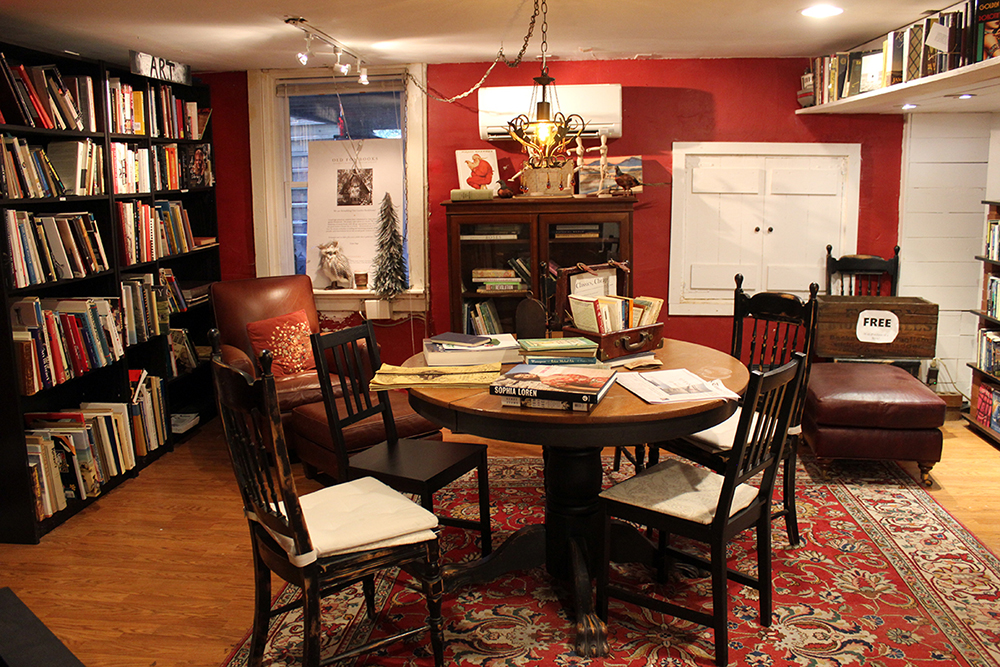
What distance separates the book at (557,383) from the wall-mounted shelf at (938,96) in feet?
6.16

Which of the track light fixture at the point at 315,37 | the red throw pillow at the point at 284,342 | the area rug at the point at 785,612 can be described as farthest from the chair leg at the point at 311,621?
the track light fixture at the point at 315,37

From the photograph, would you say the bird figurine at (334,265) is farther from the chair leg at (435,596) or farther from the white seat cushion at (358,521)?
the chair leg at (435,596)

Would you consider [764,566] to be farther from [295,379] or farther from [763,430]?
[295,379]

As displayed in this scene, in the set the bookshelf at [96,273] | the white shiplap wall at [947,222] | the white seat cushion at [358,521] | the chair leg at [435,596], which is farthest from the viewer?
the white shiplap wall at [947,222]

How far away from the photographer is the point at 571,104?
4.55 m

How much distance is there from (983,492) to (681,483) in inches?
80.0

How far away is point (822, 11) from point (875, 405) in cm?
179

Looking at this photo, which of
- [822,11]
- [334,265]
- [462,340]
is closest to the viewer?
[462,340]

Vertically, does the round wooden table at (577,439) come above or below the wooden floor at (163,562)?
above

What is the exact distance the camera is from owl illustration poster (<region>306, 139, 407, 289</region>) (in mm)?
4965

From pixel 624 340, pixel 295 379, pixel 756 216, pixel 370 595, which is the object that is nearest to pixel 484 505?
pixel 370 595

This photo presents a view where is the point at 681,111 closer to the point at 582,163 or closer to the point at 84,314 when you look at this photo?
the point at 582,163

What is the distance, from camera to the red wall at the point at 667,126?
15.3ft

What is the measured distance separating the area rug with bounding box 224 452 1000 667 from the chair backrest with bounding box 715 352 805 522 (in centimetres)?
48
